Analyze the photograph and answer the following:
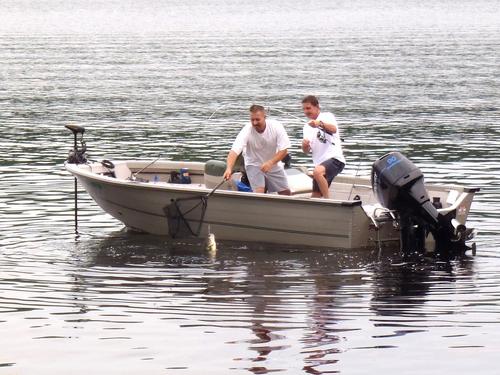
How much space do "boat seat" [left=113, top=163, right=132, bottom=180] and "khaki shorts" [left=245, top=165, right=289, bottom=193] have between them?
2443mm

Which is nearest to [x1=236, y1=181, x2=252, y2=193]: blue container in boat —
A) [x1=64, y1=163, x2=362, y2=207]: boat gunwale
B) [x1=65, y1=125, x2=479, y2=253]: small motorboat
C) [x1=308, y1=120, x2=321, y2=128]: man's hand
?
[x1=65, y1=125, x2=479, y2=253]: small motorboat

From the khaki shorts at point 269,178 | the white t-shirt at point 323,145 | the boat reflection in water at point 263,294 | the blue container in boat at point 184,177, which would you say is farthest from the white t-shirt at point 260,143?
the blue container in boat at point 184,177

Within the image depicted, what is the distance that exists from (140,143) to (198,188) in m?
11.3

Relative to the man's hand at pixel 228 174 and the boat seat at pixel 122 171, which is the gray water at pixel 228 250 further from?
the man's hand at pixel 228 174

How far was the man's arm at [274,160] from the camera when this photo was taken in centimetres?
1666

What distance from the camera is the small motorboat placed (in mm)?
15656

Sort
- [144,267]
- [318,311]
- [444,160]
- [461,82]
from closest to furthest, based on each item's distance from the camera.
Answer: [318,311] → [144,267] → [444,160] → [461,82]

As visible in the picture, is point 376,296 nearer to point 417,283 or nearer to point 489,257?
point 417,283

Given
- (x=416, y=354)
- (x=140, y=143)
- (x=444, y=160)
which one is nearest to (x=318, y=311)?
(x=416, y=354)

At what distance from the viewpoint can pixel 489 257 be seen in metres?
16.1

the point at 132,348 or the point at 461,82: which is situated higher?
the point at 461,82

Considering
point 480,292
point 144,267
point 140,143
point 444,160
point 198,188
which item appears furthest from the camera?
point 140,143

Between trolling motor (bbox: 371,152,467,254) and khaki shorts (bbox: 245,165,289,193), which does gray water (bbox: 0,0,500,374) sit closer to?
trolling motor (bbox: 371,152,467,254)

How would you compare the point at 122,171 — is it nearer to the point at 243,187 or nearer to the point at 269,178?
the point at 243,187
